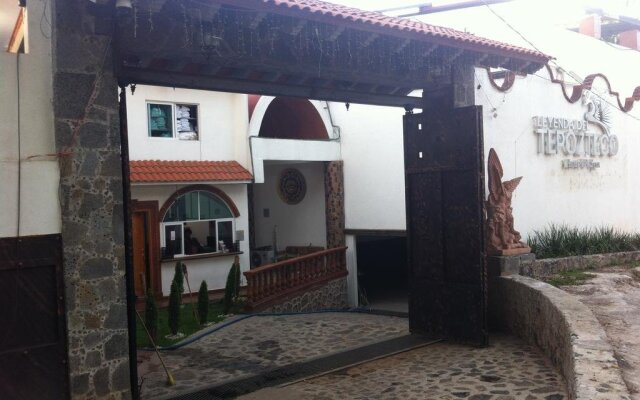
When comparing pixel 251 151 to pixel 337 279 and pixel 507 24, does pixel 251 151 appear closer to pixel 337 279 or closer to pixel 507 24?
pixel 337 279

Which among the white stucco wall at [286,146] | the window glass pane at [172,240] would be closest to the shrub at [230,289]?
the window glass pane at [172,240]

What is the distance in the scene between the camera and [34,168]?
5344mm

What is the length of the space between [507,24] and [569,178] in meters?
5.64

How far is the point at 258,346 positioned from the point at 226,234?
6454 millimetres

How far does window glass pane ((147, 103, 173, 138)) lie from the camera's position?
1424 cm

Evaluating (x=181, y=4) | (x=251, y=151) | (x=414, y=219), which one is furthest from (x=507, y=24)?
(x=181, y=4)

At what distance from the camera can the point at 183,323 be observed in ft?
38.4

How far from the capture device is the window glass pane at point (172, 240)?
14.4 metres

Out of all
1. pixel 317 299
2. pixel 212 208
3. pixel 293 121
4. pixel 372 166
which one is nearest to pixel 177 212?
pixel 212 208

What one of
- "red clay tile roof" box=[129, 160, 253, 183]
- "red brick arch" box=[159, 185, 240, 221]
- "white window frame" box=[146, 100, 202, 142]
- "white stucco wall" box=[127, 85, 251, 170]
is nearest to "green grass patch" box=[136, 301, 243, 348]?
"red brick arch" box=[159, 185, 240, 221]

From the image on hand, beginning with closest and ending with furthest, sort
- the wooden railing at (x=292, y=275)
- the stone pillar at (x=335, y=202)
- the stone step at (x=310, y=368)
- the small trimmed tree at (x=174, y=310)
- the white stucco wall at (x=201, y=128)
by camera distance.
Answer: the stone step at (x=310, y=368), the small trimmed tree at (x=174, y=310), the wooden railing at (x=292, y=275), the white stucco wall at (x=201, y=128), the stone pillar at (x=335, y=202)

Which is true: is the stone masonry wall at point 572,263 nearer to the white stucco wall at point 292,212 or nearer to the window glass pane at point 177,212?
the white stucco wall at point 292,212

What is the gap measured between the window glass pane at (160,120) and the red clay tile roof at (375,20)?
7919 millimetres

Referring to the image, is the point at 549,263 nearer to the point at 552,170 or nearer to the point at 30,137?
the point at 552,170
